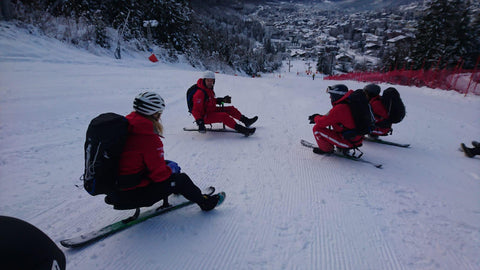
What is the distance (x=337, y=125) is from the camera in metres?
4.16

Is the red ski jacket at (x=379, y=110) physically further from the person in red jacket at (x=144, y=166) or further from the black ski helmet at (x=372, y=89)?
the person in red jacket at (x=144, y=166)

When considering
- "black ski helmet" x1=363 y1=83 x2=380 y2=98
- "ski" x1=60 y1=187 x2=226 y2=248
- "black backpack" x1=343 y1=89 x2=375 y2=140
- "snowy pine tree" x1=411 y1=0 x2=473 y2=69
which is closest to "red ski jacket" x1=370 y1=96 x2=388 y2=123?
"black ski helmet" x1=363 y1=83 x2=380 y2=98

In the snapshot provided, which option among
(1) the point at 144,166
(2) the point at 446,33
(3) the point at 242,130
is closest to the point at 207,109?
(3) the point at 242,130

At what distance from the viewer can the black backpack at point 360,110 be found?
3771 mm

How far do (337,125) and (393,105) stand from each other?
1.63 metres

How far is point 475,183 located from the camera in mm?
3664

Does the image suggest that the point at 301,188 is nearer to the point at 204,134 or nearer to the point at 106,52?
the point at 204,134

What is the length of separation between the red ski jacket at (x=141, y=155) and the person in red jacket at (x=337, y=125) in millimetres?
2926

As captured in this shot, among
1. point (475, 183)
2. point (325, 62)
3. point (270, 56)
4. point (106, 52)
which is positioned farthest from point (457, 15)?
point (270, 56)

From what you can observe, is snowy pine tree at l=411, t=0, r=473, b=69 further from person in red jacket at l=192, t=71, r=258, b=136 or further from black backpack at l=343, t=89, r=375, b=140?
person in red jacket at l=192, t=71, r=258, b=136

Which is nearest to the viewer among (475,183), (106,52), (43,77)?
(475,183)

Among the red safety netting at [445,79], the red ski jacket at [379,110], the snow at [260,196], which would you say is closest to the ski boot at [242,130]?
the snow at [260,196]

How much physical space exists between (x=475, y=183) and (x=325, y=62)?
95516 millimetres

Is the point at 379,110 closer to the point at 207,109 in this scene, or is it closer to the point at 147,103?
the point at 207,109
